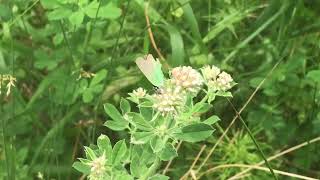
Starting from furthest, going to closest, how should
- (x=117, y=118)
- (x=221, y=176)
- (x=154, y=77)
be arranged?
(x=221, y=176) → (x=117, y=118) → (x=154, y=77)

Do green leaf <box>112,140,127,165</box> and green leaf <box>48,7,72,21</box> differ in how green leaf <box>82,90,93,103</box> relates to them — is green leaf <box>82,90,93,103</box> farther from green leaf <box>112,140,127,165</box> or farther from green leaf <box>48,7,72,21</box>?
green leaf <box>112,140,127,165</box>

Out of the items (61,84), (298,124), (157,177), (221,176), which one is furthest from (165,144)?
(298,124)

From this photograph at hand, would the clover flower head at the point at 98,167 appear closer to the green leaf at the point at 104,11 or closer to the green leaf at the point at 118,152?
the green leaf at the point at 118,152

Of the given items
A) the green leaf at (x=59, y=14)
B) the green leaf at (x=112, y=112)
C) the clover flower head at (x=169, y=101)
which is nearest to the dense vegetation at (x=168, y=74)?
the green leaf at (x=59, y=14)

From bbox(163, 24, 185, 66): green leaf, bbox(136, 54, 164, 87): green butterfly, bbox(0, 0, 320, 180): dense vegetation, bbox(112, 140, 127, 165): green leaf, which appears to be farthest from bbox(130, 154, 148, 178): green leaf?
bbox(163, 24, 185, 66): green leaf

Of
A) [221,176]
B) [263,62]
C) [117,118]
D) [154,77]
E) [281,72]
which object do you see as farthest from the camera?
[263,62]

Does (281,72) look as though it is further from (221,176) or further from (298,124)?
(221,176)
